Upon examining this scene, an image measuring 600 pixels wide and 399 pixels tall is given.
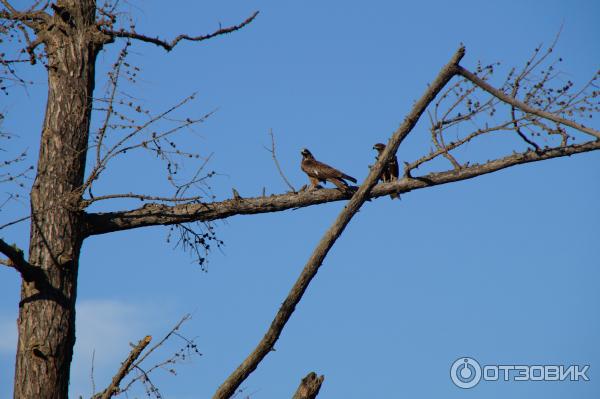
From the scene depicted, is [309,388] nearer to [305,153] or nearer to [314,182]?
[314,182]

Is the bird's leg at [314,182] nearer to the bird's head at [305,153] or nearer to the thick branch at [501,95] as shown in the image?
the bird's head at [305,153]

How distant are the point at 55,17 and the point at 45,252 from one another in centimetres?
203

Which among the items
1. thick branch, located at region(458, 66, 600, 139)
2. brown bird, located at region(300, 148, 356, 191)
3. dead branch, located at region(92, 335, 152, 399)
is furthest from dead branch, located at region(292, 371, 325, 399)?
brown bird, located at region(300, 148, 356, 191)

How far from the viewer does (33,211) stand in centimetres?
598

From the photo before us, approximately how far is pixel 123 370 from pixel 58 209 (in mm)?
1395

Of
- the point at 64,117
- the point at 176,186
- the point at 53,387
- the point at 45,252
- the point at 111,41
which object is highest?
the point at 111,41

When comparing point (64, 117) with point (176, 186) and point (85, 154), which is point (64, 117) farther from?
point (176, 186)

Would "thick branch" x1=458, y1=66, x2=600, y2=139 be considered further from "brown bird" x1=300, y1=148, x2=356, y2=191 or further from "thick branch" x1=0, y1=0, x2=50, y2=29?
"thick branch" x1=0, y1=0, x2=50, y2=29

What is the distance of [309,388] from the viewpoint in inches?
180

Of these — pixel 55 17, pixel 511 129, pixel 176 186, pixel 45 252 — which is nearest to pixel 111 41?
pixel 55 17

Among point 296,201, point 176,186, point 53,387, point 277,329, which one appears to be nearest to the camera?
point 277,329

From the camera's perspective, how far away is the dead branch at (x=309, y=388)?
4.58 m

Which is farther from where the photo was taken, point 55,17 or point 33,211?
point 55,17

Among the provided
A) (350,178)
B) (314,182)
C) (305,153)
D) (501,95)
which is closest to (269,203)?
(350,178)
